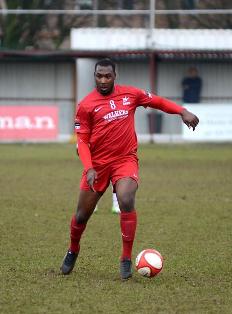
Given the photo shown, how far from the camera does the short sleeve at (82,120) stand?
8.32 metres

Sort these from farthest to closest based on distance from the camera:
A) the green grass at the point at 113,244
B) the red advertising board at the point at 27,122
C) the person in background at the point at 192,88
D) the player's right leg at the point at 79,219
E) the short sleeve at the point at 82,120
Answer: the person in background at the point at 192,88, the red advertising board at the point at 27,122, the player's right leg at the point at 79,219, the short sleeve at the point at 82,120, the green grass at the point at 113,244

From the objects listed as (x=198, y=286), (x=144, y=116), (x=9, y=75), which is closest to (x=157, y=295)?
(x=198, y=286)

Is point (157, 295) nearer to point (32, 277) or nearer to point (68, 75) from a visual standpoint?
point (32, 277)

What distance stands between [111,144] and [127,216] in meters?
0.69

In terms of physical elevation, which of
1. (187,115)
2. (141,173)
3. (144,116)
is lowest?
(144,116)

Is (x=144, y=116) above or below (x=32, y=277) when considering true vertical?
below

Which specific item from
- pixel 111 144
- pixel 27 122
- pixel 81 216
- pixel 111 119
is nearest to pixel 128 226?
pixel 81 216

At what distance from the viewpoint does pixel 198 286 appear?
25.8 ft

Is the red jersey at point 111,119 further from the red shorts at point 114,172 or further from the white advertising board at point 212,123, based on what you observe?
the white advertising board at point 212,123

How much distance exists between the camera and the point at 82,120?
8.35 meters

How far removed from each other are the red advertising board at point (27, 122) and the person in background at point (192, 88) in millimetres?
6612

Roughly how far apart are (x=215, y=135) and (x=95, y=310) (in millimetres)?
20259

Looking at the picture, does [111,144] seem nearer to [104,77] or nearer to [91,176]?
[91,176]

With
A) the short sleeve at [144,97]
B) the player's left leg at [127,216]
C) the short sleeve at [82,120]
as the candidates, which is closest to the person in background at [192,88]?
the short sleeve at [144,97]
